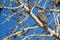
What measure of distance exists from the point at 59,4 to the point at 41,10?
310 millimetres

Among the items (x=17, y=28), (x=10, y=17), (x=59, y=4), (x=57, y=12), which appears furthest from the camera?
(x=10, y=17)

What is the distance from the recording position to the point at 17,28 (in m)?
3.73

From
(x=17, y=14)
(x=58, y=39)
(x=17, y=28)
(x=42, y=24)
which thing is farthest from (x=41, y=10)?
(x=17, y=14)

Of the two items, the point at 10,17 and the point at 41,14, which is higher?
the point at 41,14

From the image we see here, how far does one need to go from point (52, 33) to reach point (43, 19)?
0.24 metres

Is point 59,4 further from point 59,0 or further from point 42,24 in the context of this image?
point 42,24

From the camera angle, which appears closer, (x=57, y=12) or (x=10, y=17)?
(x=57, y=12)

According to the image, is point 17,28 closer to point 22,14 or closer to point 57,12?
point 22,14

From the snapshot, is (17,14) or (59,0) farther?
(17,14)

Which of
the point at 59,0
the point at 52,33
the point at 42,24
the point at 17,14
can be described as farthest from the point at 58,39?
the point at 17,14

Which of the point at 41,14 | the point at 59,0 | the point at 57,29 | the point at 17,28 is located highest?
the point at 59,0

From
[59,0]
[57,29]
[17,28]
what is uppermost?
[59,0]

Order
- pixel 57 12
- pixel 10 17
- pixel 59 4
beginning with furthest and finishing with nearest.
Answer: pixel 10 17, pixel 57 12, pixel 59 4

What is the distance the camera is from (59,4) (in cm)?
274
